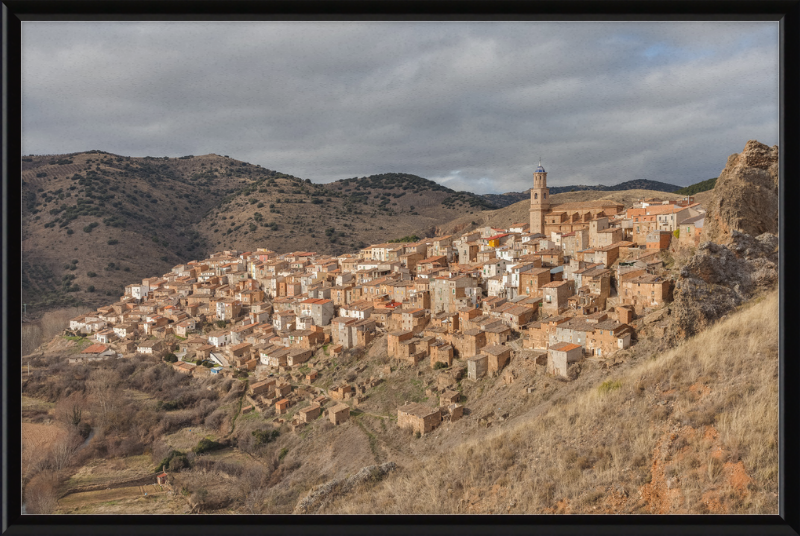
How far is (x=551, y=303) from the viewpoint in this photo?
25.2ft

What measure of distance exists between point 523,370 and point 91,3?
6287 mm

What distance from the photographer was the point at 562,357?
5875 millimetres

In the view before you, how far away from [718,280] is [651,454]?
7.61ft

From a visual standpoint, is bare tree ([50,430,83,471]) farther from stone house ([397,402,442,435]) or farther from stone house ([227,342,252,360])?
stone house ([227,342,252,360])

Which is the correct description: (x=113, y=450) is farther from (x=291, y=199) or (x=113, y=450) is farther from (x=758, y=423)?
(x=291, y=199)

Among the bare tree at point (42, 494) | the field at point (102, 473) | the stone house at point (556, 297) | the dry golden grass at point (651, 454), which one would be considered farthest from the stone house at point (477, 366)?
the bare tree at point (42, 494)

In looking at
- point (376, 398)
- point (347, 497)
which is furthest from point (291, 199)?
point (347, 497)

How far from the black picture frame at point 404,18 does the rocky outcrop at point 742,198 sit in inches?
74.1

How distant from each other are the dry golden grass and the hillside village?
12.8ft

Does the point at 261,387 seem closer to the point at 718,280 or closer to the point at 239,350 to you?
the point at 239,350

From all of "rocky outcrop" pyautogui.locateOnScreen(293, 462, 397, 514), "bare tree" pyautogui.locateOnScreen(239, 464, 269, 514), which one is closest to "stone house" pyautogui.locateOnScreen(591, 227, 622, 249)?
"bare tree" pyautogui.locateOnScreen(239, 464, 269, 514)

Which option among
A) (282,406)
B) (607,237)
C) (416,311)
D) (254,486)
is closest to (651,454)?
(254,486)

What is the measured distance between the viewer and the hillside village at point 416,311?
6.38m
